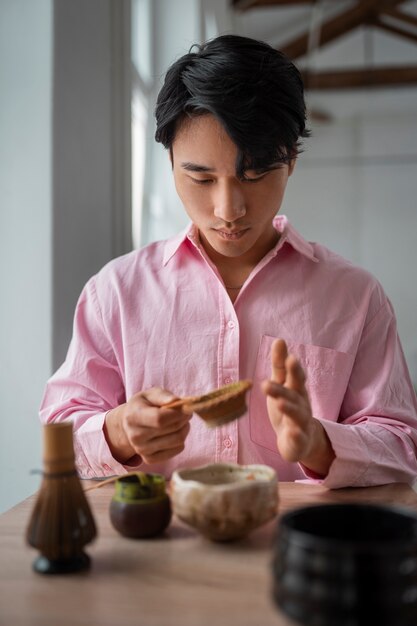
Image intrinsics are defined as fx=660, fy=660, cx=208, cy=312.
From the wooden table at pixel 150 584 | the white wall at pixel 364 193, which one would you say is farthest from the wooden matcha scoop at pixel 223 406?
the white wall at pixel 364 193

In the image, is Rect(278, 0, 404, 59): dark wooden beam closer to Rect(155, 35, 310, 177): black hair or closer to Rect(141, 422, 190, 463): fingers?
Rect(155, 35, 310, 177): black hair

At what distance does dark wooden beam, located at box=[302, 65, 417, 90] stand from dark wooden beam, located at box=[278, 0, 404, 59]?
29 centimetres

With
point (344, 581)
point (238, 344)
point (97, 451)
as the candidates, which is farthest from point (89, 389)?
point (344, 581)

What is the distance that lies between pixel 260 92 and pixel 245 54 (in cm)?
9

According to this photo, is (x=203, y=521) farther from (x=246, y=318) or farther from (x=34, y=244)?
(x=34, y=244)

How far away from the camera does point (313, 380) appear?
4.60 ft

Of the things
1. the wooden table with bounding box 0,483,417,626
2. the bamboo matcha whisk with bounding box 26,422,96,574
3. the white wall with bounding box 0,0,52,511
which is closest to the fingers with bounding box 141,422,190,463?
the wooden table with bounding box 0,483,417,626

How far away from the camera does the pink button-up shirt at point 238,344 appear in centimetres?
138

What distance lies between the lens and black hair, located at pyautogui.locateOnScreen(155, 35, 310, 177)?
4.00ft

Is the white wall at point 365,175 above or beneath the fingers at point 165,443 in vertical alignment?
above

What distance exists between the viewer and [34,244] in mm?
1576

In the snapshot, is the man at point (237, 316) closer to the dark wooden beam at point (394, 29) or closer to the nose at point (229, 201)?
the nose at point (229, 201)

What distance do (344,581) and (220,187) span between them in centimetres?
83

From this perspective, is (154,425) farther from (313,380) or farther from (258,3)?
(258,3)
